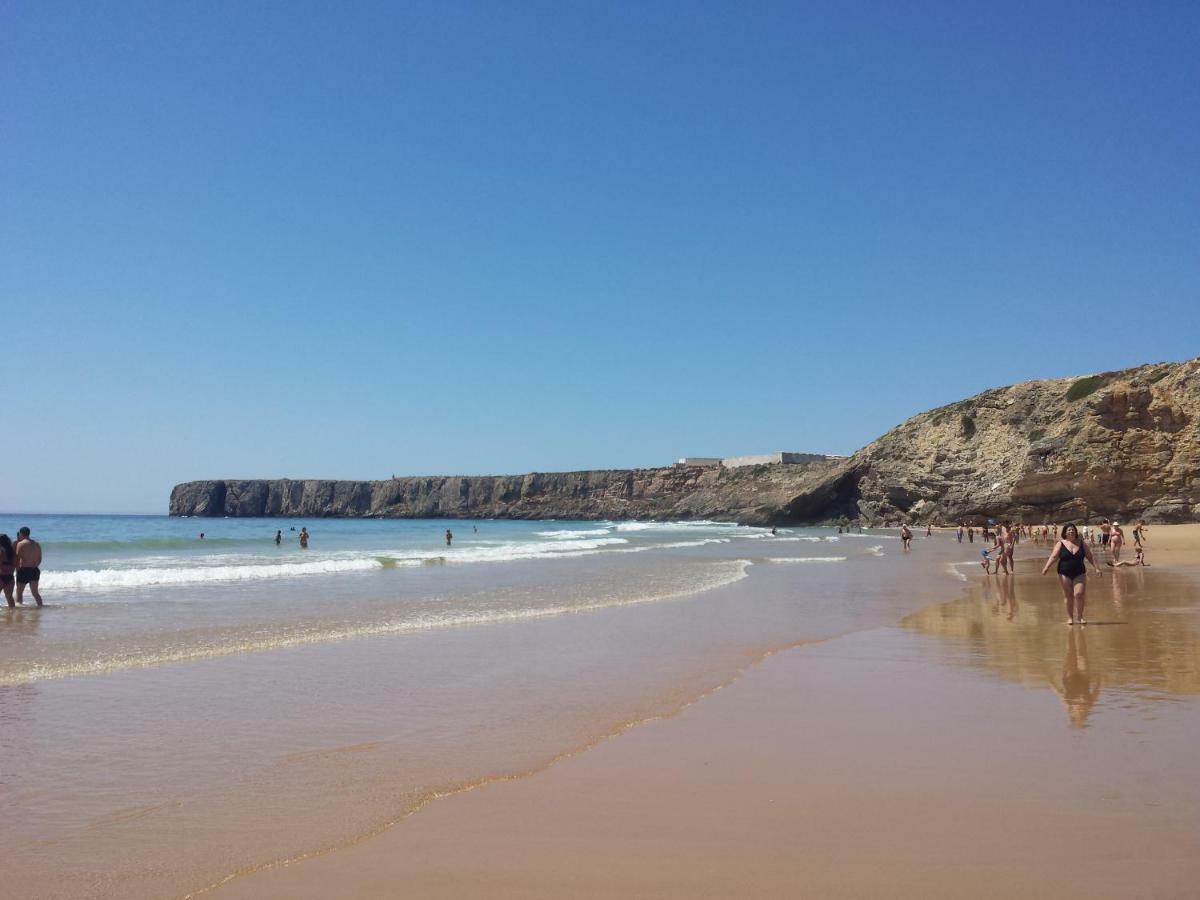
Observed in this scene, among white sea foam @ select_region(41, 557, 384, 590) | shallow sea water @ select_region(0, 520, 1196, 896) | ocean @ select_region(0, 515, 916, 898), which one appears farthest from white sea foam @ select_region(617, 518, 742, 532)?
ocean @ select_region(0, 515, 916, 898)

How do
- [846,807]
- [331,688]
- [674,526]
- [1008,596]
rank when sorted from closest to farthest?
[846,807] → [331,688] → [1008,596] → [674,526]

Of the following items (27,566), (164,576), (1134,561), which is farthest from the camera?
(1134,561)

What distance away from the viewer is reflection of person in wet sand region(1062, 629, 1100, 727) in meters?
6.41

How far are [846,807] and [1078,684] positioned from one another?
14.1ft

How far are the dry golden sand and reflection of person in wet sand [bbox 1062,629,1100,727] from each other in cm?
4

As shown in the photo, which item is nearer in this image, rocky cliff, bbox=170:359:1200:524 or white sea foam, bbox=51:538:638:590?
white sea foam, bbox=51:538:638:590

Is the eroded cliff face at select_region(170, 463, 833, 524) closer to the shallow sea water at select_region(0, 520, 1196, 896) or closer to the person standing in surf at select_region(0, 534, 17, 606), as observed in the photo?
the shallow sea water at select_region(0, 520, 1196, 896)

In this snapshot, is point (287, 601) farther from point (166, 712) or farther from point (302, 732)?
point (302, 732)

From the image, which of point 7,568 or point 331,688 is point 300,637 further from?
A: point 7,568

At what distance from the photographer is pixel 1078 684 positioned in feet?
24.6

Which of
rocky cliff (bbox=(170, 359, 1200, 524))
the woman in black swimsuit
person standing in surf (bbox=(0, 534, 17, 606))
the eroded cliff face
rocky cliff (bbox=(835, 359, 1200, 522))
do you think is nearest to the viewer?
the woman in black swimsuit

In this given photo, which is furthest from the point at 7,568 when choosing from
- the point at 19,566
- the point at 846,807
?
the point at 846,807

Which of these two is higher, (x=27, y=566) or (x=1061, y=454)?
(x=1061, y=454)

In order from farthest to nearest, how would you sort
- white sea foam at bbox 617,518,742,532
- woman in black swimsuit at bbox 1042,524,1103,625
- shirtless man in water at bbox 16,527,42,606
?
white sea foam at bbox 617,518,742,532, shirtless man in water at bbox 16,527,42,606, woman in black swimsuit at bbox 1042,524,1103,625
